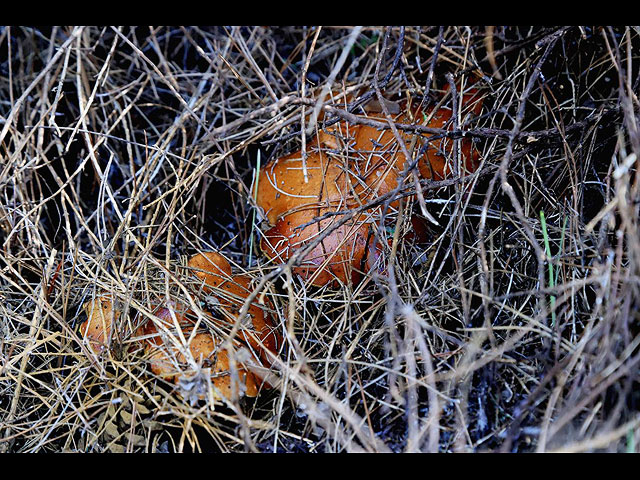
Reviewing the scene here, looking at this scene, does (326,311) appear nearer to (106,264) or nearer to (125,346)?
(125,346)

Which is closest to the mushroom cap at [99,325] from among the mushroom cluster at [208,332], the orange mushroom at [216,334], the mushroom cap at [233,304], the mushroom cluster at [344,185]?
the mushroom cluster at [208,332]

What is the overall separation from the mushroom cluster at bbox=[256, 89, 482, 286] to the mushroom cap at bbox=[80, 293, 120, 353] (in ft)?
1.92

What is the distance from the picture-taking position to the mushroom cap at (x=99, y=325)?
1777 millimetres

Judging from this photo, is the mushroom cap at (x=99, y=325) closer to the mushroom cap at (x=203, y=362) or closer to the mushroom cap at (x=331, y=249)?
the mushroom cap at (x=203, y=362)

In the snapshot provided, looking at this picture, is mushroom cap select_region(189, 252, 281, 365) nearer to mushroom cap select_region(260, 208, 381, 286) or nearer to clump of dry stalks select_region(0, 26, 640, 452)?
clump of dry stalks select_region(0, 26, 640, 452)

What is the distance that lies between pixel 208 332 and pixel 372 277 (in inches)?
22.7

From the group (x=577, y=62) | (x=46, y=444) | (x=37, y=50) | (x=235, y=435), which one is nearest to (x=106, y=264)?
(x=46, y=444)

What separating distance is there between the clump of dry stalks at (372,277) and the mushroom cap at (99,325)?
1.6 inches

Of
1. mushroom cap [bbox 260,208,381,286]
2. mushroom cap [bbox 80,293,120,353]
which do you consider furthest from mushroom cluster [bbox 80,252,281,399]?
mushroom cap [bbox 260,208,381,286]

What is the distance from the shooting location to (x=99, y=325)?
1.80 m
